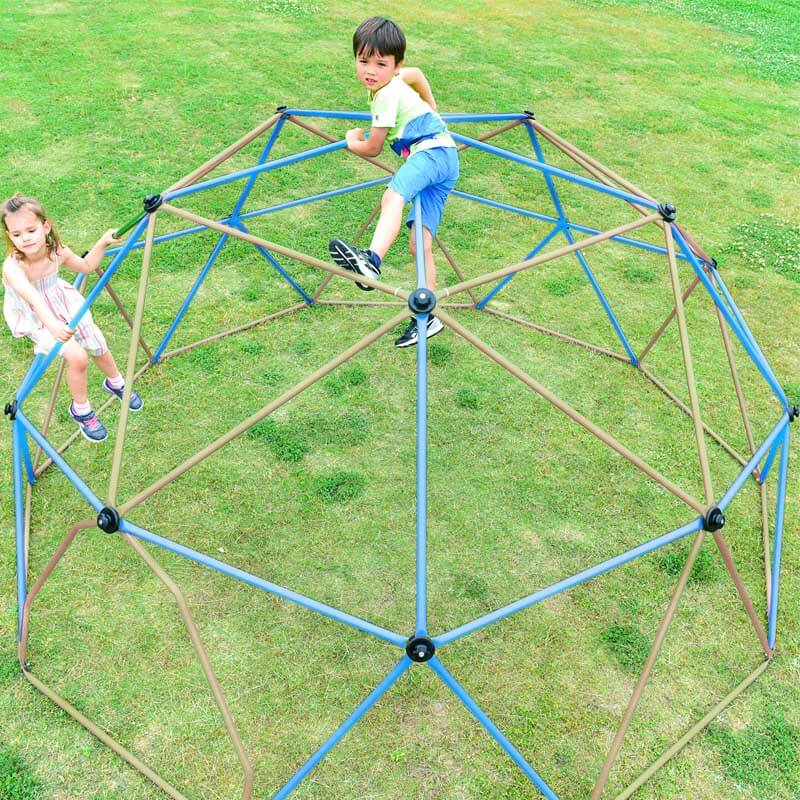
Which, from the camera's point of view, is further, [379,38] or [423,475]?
[379,38]

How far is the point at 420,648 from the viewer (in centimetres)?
289

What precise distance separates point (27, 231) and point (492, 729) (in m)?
3.65

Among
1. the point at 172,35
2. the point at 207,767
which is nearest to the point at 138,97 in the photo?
the point at 172,35

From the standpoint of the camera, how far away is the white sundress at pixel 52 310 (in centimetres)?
462

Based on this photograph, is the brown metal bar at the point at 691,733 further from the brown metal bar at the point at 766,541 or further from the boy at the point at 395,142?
the boy at the point at 395,142

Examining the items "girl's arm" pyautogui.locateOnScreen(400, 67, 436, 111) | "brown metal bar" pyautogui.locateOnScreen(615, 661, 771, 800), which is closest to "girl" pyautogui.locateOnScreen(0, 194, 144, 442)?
"girl's arm" pyautogui.locateOnScreen(400, 67, 436, 111)

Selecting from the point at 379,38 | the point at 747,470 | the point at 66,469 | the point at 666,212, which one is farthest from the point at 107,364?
the point at 747,470

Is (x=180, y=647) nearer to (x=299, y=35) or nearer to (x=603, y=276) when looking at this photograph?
(x=603, y=276)

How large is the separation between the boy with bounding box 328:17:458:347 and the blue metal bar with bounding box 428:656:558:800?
204 centimetres

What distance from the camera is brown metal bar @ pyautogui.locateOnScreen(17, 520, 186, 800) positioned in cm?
341

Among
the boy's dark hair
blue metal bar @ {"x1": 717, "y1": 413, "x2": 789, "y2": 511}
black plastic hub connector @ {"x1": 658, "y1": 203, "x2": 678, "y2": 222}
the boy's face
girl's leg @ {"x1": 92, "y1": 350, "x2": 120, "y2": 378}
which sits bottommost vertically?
girl's leg @ {"x1": 92, "y1": 350, "x2": 120, "y2": 378}

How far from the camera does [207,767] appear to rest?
3.55 metres

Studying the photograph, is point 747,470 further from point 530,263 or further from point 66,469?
point 66,469

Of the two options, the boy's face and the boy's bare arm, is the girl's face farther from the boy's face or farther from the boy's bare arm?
the boy's face
